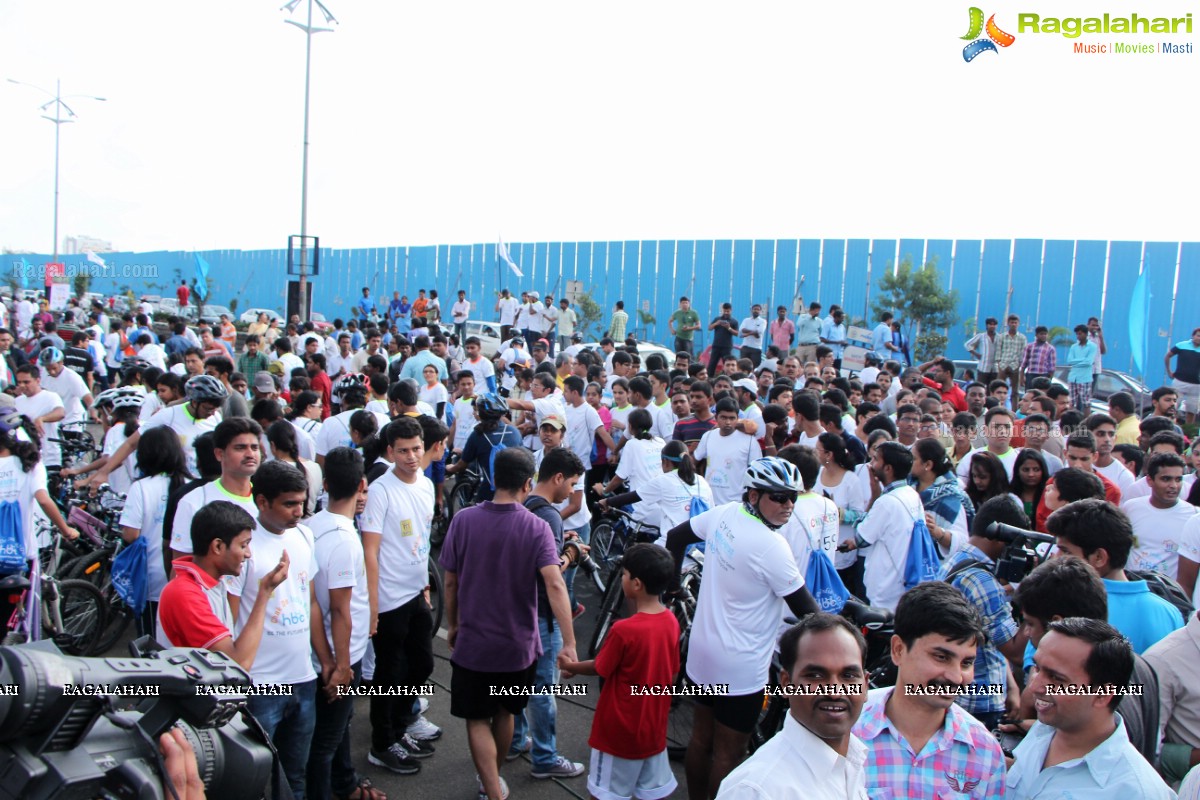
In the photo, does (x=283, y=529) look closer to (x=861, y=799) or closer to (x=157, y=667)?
(x=157, y=667)

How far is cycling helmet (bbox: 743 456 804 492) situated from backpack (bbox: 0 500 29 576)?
448 cm

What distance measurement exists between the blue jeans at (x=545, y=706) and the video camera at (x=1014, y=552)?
7.51 ft

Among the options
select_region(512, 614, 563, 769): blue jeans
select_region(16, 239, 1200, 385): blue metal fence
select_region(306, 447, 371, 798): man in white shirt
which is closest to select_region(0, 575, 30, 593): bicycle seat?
select_region(306, 447, 371, 798): man in white shirt

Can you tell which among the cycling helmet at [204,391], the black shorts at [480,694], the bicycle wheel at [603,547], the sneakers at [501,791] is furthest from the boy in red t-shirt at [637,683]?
the cycling helmet at [204,391]

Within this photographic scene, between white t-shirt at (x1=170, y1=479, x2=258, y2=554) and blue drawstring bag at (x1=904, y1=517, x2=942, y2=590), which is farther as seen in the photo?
blue drawstring bag at (x1=904, y1=517, x2=942, y2=590)

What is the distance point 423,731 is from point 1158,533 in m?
4.62

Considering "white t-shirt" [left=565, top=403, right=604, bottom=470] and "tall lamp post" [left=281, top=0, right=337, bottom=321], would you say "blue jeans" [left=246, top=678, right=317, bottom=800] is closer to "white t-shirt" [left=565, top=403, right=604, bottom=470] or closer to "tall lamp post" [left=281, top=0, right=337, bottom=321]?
"white t-shirt" [left=565, top=403, right=604, bottom=470]

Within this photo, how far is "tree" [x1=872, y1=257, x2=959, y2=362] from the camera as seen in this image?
2142 cm

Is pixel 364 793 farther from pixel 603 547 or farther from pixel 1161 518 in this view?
pixel 1161 518

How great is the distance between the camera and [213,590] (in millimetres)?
3588

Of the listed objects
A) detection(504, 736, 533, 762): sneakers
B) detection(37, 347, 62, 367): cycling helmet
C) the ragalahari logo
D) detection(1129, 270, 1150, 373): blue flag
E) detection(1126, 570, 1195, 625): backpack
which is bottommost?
detection(504, 736, 533, 762): sneakers

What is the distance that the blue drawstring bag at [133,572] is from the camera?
16.9ft

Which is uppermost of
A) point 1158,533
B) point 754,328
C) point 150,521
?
point 754,328

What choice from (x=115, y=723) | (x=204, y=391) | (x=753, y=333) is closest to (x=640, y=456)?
(x=204, y=391)
